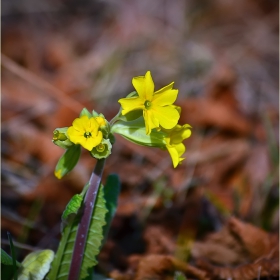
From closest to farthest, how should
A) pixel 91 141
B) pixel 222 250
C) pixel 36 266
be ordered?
pixel 91 141
pixel 36 266
pixel 222 250

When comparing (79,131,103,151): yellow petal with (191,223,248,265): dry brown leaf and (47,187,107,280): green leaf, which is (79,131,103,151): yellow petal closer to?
(47,187,107,280): green leaf

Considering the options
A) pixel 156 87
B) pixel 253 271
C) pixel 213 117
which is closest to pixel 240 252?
pixel 253 271

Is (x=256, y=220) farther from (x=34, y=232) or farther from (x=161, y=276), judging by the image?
(x=34, y=232)

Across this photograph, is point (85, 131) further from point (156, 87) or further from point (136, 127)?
point (156, 87)

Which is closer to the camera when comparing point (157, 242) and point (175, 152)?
point (175, 152)

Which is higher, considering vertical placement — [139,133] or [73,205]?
[139,133]

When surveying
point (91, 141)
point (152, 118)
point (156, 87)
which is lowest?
point (91, 141)
